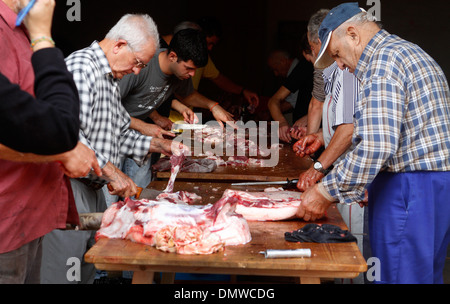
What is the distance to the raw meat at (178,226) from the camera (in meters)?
2.70

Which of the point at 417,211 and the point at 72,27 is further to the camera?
the point at 72,27

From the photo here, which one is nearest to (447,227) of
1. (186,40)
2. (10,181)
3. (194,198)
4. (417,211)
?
(417,211)

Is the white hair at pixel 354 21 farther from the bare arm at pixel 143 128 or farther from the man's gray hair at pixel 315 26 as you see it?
the bare arm at pixel 143 128

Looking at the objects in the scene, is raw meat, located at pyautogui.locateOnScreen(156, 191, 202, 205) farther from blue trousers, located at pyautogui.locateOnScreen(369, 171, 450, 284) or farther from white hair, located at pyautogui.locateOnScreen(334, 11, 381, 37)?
white hair, located at pyautogui.locateOnScreen(334, 11, 381, 37)

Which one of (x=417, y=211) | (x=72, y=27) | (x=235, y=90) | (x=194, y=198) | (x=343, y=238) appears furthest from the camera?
(x=72, y=27)

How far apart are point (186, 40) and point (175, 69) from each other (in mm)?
349

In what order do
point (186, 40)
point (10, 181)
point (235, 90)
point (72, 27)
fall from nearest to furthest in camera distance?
point (10, 181), point (186, 40), point (235, 90), point (72, 27)

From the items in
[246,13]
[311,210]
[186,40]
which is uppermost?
[246,13]

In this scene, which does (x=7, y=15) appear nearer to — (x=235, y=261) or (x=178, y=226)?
(x=178, y=226)

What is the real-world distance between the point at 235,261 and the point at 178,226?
46 cm

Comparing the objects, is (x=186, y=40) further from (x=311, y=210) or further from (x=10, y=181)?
(x=10, y=181)

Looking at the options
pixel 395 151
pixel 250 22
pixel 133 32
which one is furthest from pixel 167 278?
pixel 250 22

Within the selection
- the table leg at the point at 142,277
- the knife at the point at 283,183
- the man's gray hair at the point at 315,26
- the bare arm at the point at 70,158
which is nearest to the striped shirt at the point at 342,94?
the man's gray hair at the point at 315,26
